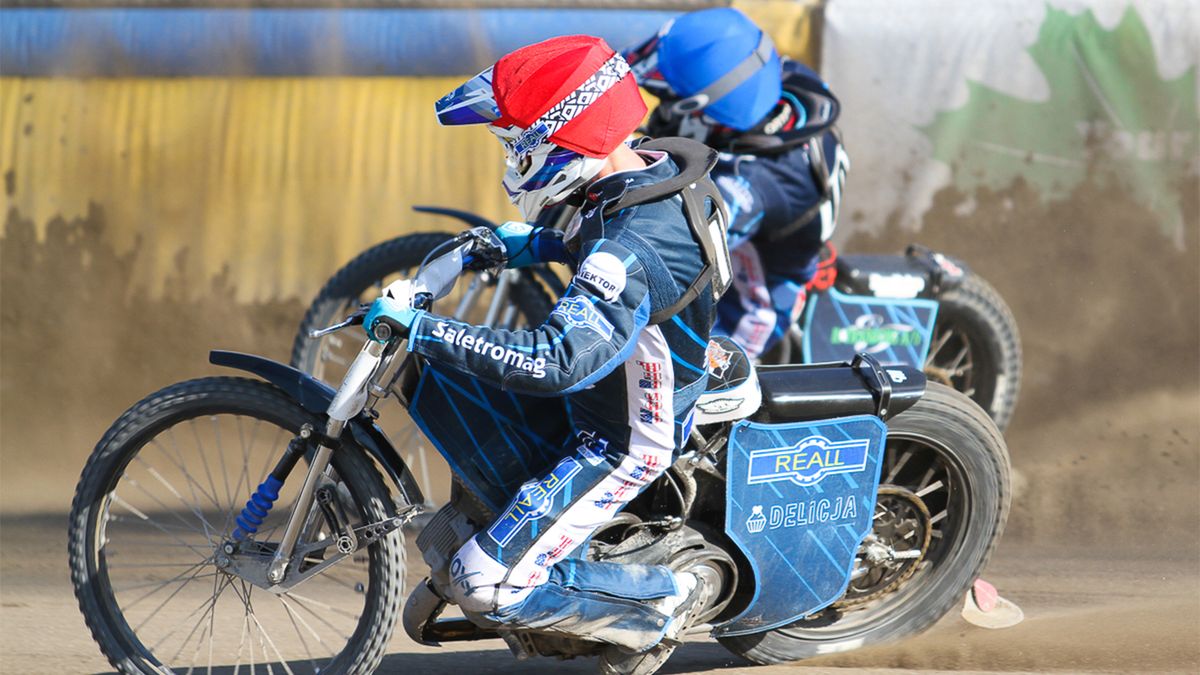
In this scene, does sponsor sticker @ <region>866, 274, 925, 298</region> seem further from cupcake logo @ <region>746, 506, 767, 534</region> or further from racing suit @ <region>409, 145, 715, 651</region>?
racing suit @ <region>409, 145, 715, 651</region>

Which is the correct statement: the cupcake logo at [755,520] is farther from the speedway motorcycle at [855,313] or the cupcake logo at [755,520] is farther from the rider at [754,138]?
the speedway motorcycle at [855,313]

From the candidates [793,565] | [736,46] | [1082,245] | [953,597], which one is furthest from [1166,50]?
[793,565]

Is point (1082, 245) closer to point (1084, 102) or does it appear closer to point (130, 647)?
point (1084, 102)

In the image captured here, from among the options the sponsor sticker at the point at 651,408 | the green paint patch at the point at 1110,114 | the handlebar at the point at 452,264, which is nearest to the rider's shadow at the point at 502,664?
the sponsor sticker at the point at 651,408

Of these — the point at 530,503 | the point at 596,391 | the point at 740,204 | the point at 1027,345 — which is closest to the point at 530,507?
the point at 530,503

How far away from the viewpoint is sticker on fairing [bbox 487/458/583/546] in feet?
11.3

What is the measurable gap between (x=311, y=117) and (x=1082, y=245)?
3733 mm

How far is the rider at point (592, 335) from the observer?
3158mm

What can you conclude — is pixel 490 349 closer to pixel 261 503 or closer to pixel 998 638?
pixel 261 503

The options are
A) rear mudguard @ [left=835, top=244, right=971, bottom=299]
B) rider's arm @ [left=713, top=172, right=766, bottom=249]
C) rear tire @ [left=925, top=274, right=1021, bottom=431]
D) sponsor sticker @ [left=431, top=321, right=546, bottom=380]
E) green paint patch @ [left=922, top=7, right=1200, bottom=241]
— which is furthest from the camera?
green paint patch @ [left=922, top=7, right=1200, bottom=241]

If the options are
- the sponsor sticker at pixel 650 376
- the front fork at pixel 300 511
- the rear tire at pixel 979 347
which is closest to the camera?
the sponsor sticker at pixel 650 376

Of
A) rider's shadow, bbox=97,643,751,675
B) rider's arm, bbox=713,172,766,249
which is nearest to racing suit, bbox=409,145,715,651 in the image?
rider's shadow, bbox=97,643,751,675

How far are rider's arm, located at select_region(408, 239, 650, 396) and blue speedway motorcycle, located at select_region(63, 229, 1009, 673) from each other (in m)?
0.22

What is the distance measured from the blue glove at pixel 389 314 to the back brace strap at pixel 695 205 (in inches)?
20.3
